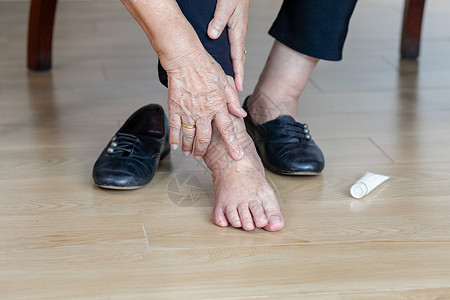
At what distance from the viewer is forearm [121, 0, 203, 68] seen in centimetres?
97

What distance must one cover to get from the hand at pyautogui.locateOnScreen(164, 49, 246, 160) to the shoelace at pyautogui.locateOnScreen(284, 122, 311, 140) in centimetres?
22

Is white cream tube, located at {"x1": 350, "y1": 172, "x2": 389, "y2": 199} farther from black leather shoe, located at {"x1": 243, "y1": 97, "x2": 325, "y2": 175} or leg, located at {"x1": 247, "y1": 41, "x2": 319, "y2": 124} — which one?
leg, located at {"x1": 247, "y1": 41, "x2": 319, "y2": 124}

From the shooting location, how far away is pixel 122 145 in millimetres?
1186

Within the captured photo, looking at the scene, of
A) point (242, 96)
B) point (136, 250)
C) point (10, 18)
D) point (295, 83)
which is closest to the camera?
point (136, 250)

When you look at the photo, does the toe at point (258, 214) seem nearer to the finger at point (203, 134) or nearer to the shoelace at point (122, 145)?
the finger at point (203, 134)

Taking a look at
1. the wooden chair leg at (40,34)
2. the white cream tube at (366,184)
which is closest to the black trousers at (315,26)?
the white cream tube at (366,184)

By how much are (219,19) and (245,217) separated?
31 centimetres

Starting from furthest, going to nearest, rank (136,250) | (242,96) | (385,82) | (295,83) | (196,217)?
1. (385,82)
2. (242,96)
3. (295,83)
4. (196,217)
5. (136,250)

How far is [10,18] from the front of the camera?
7.97ft

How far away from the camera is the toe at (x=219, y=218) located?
3.31 ft

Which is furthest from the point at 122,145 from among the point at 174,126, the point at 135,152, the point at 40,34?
the point at 40,34


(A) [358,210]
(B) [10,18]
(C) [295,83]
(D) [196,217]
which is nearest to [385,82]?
(C) [295,83]

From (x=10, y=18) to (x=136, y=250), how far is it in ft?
5.77

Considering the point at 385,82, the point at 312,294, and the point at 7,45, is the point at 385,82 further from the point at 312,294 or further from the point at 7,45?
the point at 7,45
